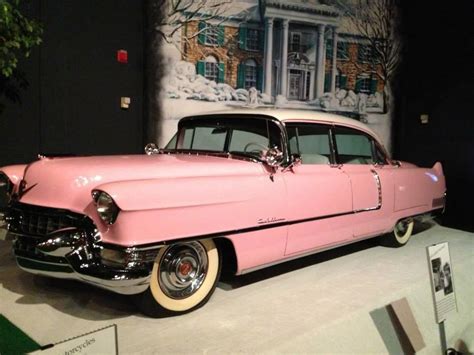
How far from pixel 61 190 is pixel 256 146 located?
4.52 ft

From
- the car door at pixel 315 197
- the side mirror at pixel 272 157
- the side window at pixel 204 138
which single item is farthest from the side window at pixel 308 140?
the side window at pixel 204 138

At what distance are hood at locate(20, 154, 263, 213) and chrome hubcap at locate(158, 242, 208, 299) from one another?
1.41 feet

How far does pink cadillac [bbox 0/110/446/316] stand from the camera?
2203 mm

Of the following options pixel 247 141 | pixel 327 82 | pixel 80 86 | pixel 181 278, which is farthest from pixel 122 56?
pixel 181 278

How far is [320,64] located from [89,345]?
5302mm

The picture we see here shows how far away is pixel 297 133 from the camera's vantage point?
3.28 m

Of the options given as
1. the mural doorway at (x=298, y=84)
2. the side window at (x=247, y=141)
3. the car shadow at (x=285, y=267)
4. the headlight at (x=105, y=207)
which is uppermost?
the mural doorway at (x=298, y=84)

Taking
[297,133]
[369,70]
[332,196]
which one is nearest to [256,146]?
[297,133]

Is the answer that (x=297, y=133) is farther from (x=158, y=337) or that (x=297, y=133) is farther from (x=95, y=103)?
(x=95, y=103)

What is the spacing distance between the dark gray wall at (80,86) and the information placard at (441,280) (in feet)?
12.3

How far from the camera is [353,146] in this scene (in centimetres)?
472

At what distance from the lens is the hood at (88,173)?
2369 millimetres

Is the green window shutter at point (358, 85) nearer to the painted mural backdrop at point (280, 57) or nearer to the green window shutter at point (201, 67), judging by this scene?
the painted mural backdrop at point (280, 57)

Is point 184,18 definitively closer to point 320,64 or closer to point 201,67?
point 201,67
